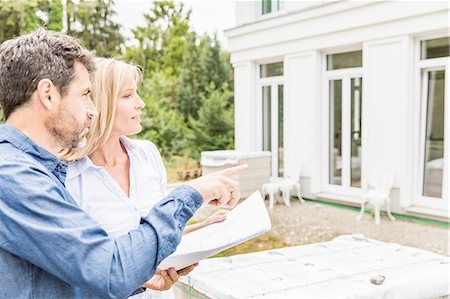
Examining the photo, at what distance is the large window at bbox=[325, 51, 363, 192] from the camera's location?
23.8 ft

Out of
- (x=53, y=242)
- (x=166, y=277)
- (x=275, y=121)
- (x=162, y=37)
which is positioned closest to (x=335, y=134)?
(x=275, y=121)

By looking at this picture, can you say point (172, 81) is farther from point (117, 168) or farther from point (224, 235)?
point (224, 235)

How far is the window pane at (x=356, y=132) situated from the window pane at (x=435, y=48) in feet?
3.57

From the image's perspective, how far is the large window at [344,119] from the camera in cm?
727

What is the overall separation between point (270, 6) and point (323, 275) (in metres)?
7.47

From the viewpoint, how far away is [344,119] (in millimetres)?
7422

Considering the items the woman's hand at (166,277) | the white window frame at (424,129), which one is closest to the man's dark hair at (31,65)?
the woman's hand at (166,277)

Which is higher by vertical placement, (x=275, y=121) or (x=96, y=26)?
(x=96, y=26)

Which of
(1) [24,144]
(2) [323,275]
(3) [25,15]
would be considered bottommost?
(2) [323,275]

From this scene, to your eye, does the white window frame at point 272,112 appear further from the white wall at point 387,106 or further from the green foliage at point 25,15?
the green foliage at point 25,15

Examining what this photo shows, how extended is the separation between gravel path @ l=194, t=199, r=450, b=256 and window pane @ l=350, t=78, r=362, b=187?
0.59 metres

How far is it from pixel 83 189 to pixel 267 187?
20.3 ft

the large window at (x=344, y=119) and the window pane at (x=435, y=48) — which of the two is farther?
the large window at (x=344, y=119)

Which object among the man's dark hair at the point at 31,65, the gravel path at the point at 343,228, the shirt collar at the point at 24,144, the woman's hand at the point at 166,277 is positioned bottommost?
the gravel path at the point at 343,228
